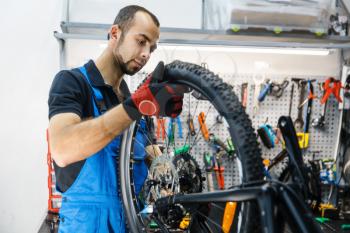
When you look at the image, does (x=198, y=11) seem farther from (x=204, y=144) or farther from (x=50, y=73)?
(x=50, y=73)

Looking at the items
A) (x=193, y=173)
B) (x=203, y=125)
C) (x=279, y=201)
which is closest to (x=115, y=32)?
(x=193, y=173)

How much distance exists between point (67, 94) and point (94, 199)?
27 cm

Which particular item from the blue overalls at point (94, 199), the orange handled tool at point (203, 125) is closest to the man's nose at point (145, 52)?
the blue overalls at point (94, 199)

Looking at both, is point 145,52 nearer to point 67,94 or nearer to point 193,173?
point 67,94

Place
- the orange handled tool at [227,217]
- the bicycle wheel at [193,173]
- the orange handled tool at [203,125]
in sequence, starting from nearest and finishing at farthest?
the bicycle wheel at [193,173] < the orange handled tool at [227,217] < the orange handled tool at [203,125]

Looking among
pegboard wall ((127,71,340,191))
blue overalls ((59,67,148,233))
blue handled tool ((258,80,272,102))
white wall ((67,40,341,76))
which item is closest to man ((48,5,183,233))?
blue overalls ((59,67,148,233))

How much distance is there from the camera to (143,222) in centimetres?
97

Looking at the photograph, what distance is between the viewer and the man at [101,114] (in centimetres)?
65

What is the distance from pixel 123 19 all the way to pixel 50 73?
1161mm

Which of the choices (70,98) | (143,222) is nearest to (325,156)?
(143,222)

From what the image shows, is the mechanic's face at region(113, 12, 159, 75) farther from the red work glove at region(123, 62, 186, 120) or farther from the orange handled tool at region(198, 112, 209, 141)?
the orange handled tool at region(198, 112, 209, 141)

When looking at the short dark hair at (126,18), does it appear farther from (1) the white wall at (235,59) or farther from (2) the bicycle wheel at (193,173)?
(1) the white wall at (235,59)

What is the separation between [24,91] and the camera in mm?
1941

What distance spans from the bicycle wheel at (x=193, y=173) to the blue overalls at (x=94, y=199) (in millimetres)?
46
